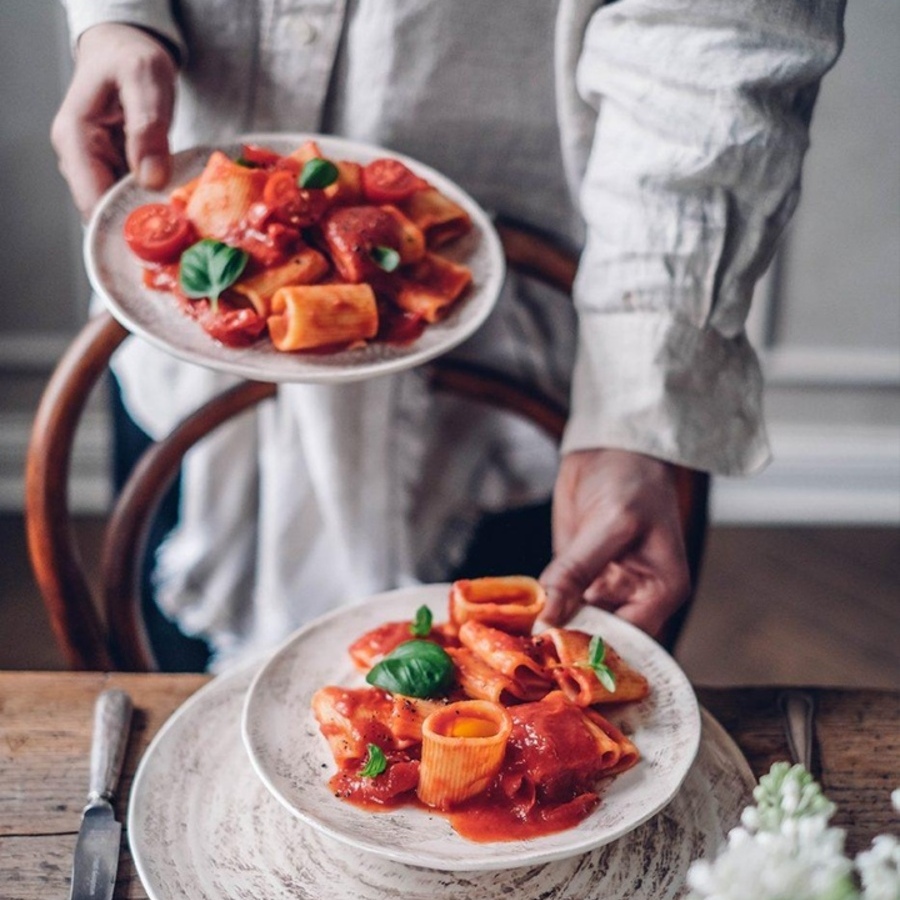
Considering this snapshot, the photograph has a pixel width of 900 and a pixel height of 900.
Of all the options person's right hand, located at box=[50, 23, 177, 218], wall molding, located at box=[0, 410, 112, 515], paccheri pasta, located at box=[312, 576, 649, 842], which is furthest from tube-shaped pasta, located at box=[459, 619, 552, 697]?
wall molding, located at box=[0, 410, 112, 515]

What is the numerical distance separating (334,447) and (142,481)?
24cm

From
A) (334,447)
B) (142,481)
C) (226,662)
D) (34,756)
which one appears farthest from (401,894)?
(226,662)

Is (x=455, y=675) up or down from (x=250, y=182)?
down

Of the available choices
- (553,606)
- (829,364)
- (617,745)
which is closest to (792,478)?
(829,364)

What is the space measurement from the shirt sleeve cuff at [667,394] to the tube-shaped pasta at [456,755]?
1.12ft

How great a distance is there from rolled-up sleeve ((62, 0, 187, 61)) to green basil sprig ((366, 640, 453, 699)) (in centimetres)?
59

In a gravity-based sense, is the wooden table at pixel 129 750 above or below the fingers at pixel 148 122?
below

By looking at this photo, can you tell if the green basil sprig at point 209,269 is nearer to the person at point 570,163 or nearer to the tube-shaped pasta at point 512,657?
the person at point 570,163

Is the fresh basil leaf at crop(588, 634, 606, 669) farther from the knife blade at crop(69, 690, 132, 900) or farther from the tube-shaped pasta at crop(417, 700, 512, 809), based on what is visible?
the knife blade at crop(69, 690, 132, 900)

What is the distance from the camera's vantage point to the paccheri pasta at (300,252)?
847mm

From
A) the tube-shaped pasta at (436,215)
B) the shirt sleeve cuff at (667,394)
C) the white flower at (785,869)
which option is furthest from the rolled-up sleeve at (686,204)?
the white flower at (785,869)

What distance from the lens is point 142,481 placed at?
1024 mm

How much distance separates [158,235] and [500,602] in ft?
1.25

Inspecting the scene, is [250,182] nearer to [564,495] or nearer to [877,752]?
[564,495]
